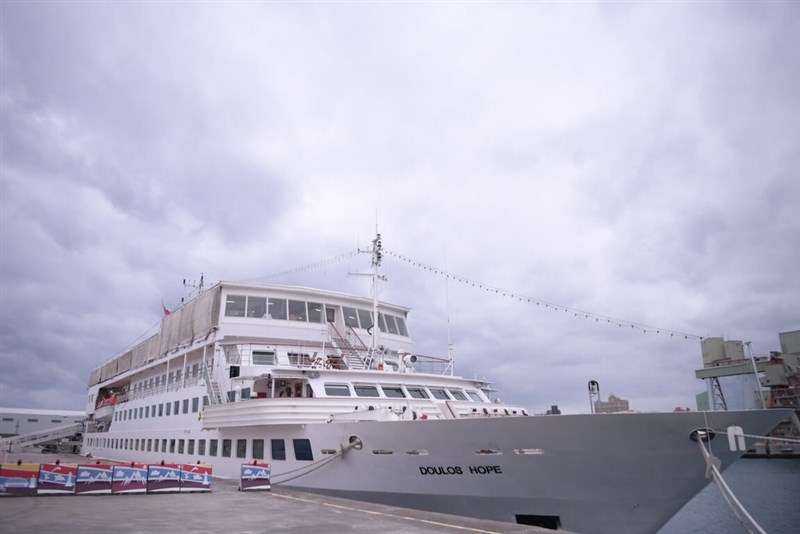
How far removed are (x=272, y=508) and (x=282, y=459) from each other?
427cm

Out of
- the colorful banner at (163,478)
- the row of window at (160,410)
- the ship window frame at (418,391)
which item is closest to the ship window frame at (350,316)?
the ship window frame at (418,391)

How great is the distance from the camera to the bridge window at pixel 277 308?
2338cm

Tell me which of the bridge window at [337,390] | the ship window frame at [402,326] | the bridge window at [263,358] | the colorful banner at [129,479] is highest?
the ship window frame at [402,326]

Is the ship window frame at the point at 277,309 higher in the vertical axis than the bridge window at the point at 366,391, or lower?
higher

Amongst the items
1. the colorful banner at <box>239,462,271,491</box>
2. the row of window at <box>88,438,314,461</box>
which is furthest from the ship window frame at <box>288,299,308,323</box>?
the colorful banner at <box>239,462,271,491</box>

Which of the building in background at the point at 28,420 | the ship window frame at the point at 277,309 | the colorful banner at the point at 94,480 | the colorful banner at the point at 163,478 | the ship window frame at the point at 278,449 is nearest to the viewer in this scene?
the colorful banner at the point at 94,480

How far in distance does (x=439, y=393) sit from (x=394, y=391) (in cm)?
188

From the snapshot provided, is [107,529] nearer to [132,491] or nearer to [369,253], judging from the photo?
[132,491]

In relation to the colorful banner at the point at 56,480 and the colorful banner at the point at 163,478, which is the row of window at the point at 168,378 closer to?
the colorful banner at the point at 163,478

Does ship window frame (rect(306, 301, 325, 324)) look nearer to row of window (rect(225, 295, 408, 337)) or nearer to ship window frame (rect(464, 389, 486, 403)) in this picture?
row of window (rect(225, 295, 408, 337))

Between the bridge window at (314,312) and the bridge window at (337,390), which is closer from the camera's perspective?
the bridge window at (337,390)

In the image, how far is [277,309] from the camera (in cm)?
2350

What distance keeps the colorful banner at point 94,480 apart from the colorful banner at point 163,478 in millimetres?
1153

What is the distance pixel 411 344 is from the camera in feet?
87.6
